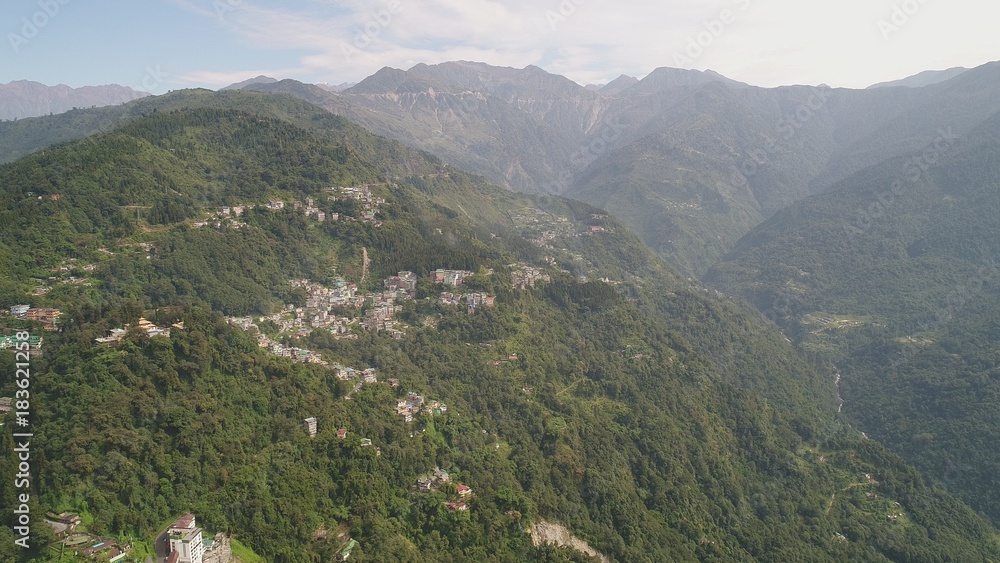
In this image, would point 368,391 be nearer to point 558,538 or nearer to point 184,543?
point 558,538

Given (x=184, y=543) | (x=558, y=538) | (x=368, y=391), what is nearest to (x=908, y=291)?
(x=558, y=538)

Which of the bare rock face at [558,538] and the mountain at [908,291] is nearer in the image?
the bare rock face at [558,538]

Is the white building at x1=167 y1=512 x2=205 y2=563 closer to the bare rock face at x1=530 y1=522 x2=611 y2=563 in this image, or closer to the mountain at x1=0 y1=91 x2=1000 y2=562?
the mountain at x1=0 y1=91 x2=1000 y2=562

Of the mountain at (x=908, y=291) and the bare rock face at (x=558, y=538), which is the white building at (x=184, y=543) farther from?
the mountain at (x=908, y=291)

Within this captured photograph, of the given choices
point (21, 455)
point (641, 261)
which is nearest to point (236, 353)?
point (21, 455)

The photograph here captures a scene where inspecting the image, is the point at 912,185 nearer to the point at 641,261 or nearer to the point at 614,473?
the point at 641,261

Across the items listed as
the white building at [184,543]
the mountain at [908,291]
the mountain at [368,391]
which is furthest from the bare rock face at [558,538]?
the mountain at [908,291]
